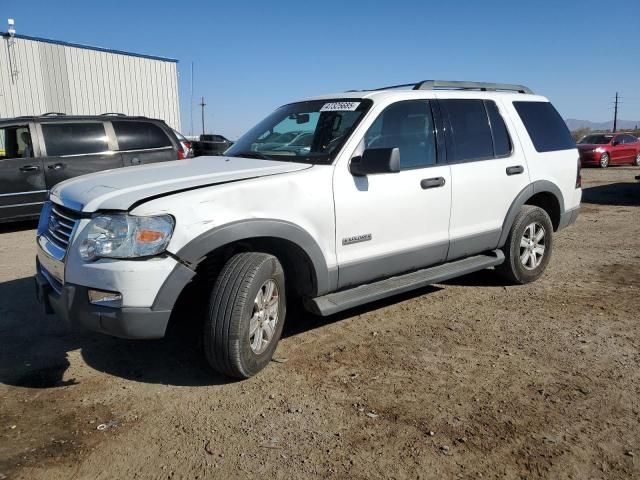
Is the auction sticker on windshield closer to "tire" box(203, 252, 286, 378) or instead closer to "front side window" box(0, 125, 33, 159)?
"tire" box(203, 252, 286, 378)

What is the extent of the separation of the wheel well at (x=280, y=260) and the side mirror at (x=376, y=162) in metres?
0.73

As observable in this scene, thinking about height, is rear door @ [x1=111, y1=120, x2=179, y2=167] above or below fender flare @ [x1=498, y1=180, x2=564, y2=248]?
above

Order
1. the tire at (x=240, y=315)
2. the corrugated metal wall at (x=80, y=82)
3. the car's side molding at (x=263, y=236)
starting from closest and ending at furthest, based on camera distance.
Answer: the car's side molding at (x=263, y=236) → the tire at (x=240, y=315) → the corrugated metal wall at (x=80, y=82)

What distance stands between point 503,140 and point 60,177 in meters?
6.75

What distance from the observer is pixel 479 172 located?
4.85 meters

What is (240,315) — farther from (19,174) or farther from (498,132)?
(19,174)

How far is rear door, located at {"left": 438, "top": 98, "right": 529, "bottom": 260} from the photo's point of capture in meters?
4.71

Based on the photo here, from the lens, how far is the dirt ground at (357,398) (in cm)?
269

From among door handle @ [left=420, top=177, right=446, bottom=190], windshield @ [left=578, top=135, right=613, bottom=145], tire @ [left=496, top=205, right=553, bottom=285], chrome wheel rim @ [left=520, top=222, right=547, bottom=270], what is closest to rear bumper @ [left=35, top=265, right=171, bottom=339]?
door handle @ [left=420, top=177, right=446, bottom=190]

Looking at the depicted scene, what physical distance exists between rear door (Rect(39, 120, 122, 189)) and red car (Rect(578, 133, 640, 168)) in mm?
19194

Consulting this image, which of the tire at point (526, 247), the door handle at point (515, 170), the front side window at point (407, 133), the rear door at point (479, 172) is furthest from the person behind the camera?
the tire at point (526, 247)

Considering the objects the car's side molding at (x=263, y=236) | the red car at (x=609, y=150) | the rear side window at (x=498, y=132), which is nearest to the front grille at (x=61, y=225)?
the car's side molding at (x=263, y=236)

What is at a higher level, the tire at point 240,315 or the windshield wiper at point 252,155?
the windshield wiper at point 252,155

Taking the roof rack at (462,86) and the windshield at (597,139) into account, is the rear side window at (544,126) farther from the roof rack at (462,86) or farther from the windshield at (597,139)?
the windshield at (597,139)
